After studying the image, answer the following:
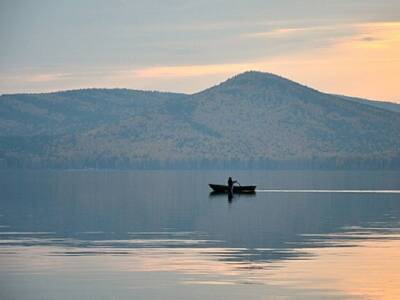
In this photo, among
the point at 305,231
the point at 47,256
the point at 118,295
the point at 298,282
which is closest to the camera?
the point at 118,295

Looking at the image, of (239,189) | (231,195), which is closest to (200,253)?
(231,195)

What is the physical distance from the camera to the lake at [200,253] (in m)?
42.3

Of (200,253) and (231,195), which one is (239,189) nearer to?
(231,195)

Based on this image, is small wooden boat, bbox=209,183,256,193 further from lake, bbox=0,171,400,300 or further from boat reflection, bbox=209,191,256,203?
lake, bbox=0,171,400,300

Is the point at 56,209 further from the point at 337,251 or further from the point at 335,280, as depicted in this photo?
the point at 335,280

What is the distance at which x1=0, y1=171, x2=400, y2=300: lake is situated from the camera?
4231cm

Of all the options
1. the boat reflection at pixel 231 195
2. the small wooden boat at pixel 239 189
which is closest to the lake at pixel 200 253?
the boat reflection at pixel 231 195

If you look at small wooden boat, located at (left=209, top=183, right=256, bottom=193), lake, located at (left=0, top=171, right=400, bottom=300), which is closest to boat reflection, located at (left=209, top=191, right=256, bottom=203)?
small wooden boat, located at (left=209, top=183, right=256, bottom=193)

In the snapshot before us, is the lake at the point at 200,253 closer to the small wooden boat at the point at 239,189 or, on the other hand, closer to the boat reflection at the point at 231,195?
the boat reflection at the point at 231,195

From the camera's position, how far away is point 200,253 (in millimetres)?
54812

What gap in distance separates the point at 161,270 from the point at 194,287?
529 cm

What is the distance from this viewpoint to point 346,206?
333ft

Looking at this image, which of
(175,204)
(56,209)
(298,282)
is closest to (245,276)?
(298,282)

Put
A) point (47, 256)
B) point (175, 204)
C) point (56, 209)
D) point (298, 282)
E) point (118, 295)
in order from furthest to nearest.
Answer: point (175, 204)
point (56, 209)
point (47, 256)
point (298, 282)
point (118, 295)
